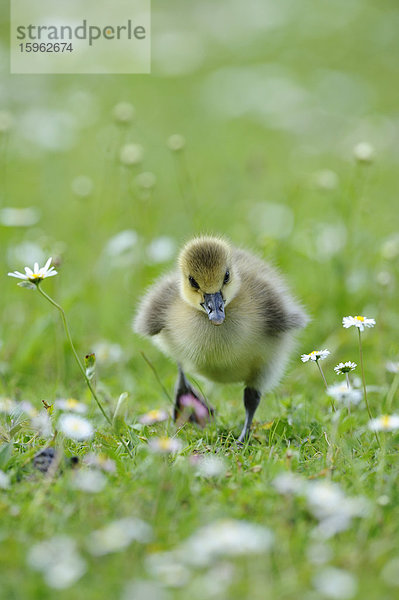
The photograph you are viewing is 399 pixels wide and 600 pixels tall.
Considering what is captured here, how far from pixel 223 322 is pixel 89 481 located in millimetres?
1306

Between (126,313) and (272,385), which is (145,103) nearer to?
(126,313)

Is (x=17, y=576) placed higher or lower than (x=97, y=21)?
lower

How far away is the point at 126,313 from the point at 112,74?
8.55m

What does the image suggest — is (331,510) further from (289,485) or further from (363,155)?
(363,155)

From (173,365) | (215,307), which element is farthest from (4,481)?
(173,365)

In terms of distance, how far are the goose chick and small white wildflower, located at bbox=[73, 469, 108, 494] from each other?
35.8 inches

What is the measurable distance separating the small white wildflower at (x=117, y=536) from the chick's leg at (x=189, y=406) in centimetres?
108

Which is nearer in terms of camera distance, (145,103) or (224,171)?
(224,171)

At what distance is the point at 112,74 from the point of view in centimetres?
1314

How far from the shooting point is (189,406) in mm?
3457

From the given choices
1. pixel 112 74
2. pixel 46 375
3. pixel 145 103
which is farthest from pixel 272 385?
pixel 112 74

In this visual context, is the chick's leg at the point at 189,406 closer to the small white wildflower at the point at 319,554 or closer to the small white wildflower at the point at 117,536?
the small white wildflower at the point at 117,536

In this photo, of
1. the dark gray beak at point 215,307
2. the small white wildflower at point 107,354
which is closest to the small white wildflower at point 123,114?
the small white wildflower at point 107,354

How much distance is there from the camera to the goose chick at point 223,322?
360 cm
